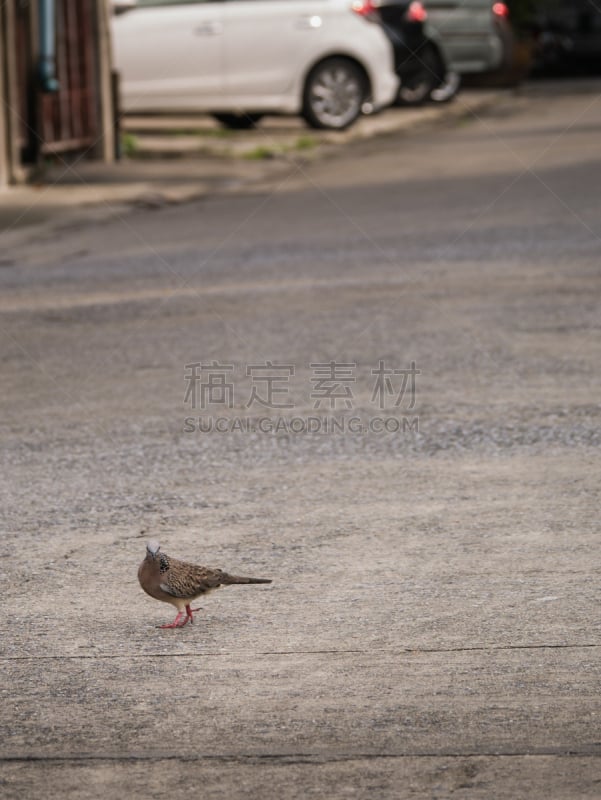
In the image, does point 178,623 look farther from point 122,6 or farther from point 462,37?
point 462,37

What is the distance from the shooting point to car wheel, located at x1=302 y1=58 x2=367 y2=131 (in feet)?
69.5

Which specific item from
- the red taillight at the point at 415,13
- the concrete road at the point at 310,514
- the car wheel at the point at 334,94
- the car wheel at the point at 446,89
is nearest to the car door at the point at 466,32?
the car wheel at the point at 446,89

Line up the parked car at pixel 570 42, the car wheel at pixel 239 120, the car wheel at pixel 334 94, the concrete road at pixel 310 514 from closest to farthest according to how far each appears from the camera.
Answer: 1. the concrete road at pixel 310 514
2. the car wheel at pixel 334 94
3. the car wheel at pixel 239 120
4. the parked car at pixel 570 42

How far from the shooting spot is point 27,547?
5.78 m

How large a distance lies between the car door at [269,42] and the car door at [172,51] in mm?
204

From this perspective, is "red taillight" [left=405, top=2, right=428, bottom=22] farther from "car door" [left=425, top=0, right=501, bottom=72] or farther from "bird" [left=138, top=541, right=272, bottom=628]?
"bird" [left=138, top=541, right=272, bottom=628]

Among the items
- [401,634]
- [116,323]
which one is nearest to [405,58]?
[116,323]

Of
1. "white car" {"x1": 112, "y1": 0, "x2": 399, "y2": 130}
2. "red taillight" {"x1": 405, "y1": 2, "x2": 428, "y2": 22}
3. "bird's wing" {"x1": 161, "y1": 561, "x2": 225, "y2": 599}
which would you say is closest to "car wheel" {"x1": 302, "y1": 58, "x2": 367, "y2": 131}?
"white car" {"x1": 112, "y1": 0, "x2": 399, "y2": 130}

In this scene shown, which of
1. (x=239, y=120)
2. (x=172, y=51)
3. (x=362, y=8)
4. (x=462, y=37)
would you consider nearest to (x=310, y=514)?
(x=172, y=51)

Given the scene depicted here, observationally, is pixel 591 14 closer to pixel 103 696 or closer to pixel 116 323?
pixel 116 323

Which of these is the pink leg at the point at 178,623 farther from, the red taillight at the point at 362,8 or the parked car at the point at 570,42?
the parked car at the point at 570,42

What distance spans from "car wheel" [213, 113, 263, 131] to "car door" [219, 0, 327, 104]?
150 cm

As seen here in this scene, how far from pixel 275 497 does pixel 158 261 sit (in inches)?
242

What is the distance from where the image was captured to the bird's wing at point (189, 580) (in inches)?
192
